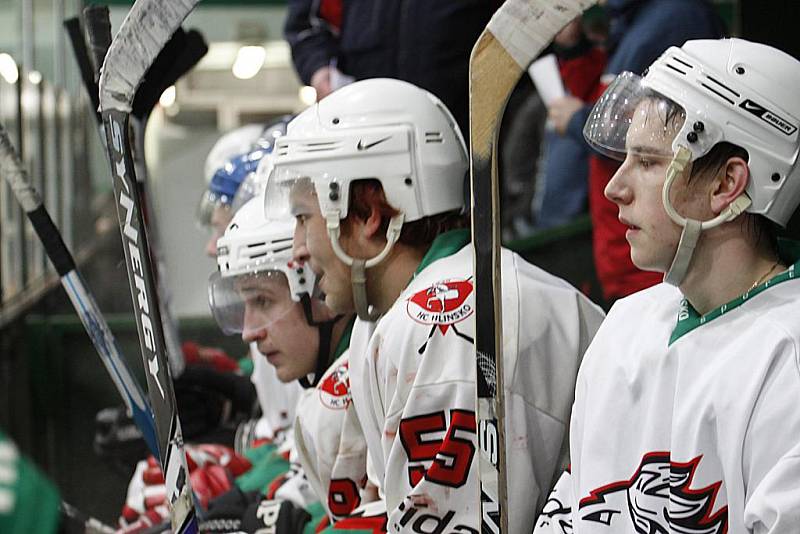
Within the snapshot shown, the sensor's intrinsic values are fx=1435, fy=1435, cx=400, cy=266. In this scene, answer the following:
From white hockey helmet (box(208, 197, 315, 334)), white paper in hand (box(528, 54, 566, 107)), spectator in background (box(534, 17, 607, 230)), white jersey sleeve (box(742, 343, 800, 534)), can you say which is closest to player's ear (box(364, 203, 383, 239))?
white hockey helmet (box(208, 197, 315, 334))

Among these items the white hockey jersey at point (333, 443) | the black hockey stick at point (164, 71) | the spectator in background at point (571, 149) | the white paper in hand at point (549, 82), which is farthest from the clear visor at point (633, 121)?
the spectator in background at point (571, 149)

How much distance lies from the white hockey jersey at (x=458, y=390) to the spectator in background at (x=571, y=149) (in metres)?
1.92

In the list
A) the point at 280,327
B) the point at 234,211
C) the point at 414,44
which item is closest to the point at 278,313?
the point at 280,327

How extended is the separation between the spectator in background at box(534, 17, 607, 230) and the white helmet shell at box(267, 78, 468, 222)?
67.3 inches

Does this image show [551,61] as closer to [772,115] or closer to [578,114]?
[578,114]

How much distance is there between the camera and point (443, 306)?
2053 mm

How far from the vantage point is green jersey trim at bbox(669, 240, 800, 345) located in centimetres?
169

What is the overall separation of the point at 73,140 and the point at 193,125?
2.55ft

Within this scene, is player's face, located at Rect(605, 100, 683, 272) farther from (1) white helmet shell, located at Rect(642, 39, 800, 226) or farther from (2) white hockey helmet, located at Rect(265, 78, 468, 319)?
(2) white hockey helmet, located at Rect(265, 78, 468, 319)

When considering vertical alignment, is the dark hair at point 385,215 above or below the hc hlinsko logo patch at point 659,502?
above

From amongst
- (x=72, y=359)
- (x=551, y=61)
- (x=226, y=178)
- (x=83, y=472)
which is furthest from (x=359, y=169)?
(x=72, y=359)

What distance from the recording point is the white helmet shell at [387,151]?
7.32ft

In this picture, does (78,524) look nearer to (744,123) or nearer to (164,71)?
(164,71)

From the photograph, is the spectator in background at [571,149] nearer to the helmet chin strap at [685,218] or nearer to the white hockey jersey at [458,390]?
the white hockey jersey at [458,390]
